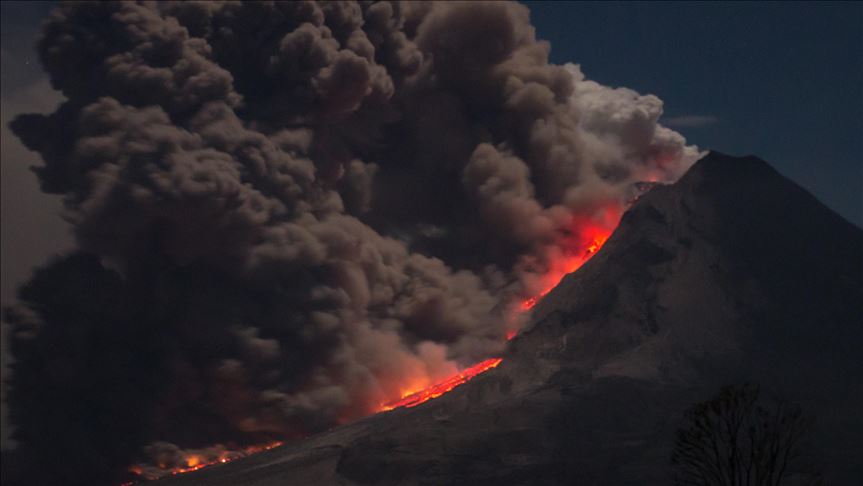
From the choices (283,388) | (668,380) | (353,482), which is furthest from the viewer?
(283,388)

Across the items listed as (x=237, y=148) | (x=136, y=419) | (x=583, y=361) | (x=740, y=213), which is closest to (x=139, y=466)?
(x=136, y=419)

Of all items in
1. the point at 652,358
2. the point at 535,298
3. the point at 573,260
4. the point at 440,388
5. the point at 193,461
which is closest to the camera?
the point at 652,358

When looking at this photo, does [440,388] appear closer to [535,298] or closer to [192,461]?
[535,298]

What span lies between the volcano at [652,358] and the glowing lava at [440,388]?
1.35m

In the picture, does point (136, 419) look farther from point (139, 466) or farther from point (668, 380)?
point (668, 380)

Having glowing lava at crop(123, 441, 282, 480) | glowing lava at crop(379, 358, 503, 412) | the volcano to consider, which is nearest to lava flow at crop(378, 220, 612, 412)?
glowing lava at crop(379, 358, 503, 412)

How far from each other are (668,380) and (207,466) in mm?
18124

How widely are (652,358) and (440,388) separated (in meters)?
8.95

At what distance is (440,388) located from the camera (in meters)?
44.4

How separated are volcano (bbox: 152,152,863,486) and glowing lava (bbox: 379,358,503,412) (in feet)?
4.42

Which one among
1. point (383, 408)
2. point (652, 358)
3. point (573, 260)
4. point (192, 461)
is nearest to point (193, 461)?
point (192, 461)

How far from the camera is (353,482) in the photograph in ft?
115

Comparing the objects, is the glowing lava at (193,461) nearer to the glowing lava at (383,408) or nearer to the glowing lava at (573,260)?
the glowing lava at (383,408)

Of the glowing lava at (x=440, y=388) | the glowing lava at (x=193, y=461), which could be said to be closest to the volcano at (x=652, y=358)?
the glowing lava at (x=440, y=388)
